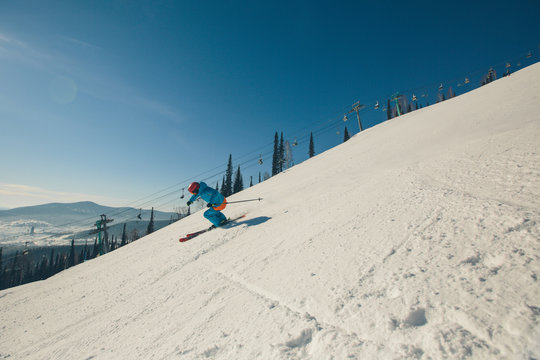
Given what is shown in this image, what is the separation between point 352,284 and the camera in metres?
2.45

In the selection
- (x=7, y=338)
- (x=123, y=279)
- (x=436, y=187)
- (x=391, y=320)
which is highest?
(x=436, y=187)

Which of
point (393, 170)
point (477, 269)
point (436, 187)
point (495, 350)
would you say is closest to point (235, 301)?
point (495, 350)

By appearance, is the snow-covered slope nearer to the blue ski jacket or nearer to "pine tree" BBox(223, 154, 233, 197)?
the blue ski jacket

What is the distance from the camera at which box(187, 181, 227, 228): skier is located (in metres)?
→ 7.14

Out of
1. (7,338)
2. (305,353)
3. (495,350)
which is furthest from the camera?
(7,338)

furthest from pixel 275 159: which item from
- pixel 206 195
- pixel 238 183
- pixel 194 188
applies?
pixel 194 188

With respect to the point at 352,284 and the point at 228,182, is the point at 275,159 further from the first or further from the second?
the point at 352,284

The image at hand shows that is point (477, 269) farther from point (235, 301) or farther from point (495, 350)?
point (235, 301)

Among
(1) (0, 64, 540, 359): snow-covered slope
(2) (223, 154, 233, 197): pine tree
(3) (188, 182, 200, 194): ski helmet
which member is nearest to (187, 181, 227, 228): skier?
(3) (188, 182, 200, 194): ski helmet

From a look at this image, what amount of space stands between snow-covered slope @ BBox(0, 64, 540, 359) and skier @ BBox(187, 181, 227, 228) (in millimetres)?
1496

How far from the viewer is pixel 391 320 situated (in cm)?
187

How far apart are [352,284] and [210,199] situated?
5.71 m

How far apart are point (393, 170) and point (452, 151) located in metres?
1.70

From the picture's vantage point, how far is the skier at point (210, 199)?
7137 millimetres
